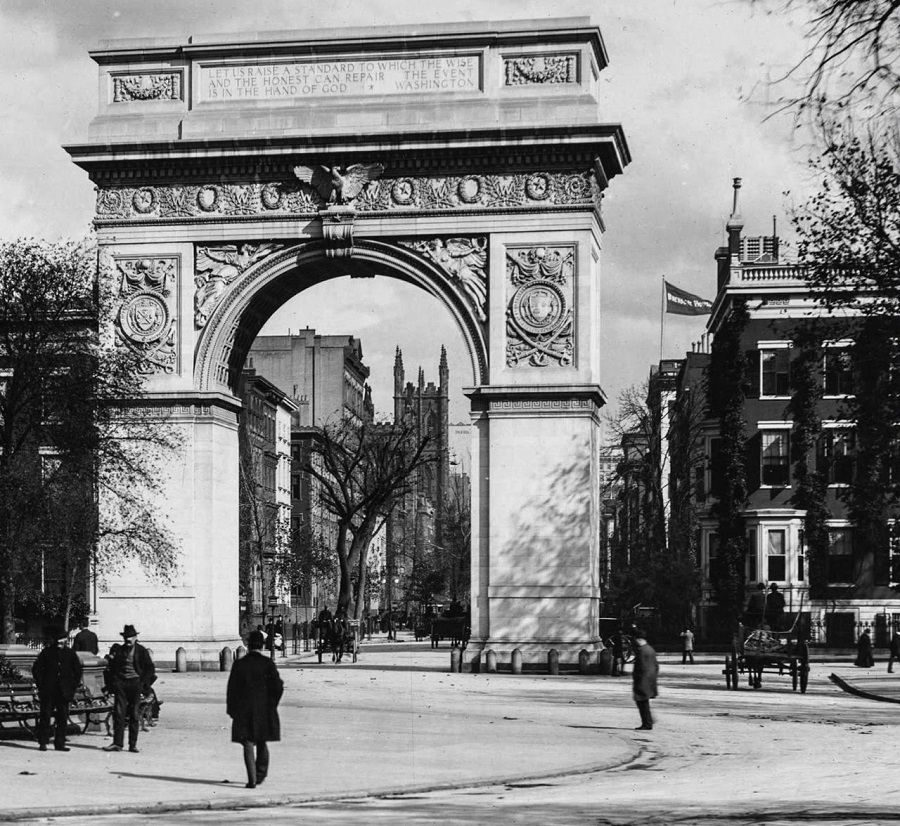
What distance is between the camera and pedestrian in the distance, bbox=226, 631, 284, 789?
58.4 feet

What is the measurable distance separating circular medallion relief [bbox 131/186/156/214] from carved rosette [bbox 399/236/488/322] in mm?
6440

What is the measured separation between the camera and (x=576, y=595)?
4050cm

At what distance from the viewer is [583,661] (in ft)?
132

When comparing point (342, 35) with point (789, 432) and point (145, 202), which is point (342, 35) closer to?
point (145, 202)

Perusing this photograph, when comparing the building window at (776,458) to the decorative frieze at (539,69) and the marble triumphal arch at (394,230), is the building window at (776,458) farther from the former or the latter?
the decorative frieze at (539,69)

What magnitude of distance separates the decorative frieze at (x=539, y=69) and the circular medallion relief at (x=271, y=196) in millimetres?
5904

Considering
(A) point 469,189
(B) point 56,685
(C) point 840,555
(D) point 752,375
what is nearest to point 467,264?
(A) point 469,189

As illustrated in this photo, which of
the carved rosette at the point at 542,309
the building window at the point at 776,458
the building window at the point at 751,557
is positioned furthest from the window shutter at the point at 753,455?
the carved rosette at the point at 542,309

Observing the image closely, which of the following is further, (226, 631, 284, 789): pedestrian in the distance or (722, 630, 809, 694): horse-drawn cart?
(722, 630, 809, 694): horse-drawn cart

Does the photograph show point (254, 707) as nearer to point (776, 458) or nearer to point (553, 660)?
point (553, 660)

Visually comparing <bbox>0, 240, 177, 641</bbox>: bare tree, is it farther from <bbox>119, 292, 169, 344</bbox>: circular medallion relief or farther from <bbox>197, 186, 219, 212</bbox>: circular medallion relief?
<bbox>197, 186, 219, 212</bbox>: circular medallion relief

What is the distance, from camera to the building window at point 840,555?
72312mm

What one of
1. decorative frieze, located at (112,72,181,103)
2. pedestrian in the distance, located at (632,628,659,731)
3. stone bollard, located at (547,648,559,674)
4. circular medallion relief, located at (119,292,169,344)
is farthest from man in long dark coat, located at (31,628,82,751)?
decorative frieze, located at (112,72,181,103)

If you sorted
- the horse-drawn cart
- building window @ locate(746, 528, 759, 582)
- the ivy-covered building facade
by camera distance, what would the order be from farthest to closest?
building window @ locate(746, 528, 759, 582) < the ivy-covered building facade < the horse-drawn cart
